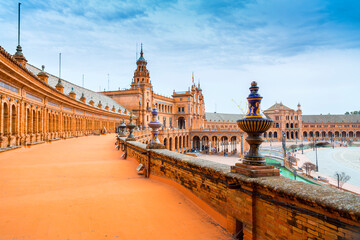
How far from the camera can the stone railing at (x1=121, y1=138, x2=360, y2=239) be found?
241cm

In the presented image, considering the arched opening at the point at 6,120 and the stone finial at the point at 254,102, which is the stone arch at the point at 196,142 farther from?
the stone finial at the point at 254,102

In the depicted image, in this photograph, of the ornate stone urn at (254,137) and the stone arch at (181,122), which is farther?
the stone arch at (181,122)

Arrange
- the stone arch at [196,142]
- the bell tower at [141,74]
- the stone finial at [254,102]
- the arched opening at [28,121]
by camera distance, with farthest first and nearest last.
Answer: the stone arch at [196,142] → the bell tower at [141,74] → the arched opening at [28,121] → the stone finial at [254,102]

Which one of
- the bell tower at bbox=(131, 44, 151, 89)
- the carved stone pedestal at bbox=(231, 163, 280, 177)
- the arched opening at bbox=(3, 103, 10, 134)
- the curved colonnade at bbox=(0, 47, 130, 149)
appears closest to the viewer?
the carved stone pedestal at bbox=(231, 163, 280, 177)

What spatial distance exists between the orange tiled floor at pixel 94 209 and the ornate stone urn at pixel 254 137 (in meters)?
1.40

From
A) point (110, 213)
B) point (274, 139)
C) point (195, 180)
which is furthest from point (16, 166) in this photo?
point (274, 139)

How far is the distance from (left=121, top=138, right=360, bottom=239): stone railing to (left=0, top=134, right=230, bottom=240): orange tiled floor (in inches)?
17.4

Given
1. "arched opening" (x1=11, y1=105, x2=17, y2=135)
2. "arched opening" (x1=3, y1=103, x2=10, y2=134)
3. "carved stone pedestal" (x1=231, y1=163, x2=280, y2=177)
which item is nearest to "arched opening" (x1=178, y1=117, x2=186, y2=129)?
"arched opening" (x1=11, y1=105, x2=17, y2=135)

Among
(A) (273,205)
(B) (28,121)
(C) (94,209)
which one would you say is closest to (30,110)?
(B) (28,121)

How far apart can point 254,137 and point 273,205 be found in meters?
1.25

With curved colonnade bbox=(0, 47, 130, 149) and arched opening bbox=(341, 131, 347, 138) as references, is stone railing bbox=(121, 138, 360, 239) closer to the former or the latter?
curved colonnade bbox=(0, 47, 130, 149)

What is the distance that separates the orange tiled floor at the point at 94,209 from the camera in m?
3.98

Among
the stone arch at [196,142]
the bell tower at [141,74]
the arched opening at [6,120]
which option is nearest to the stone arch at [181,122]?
the stone arch at [196,142]

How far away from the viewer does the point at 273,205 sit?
322cm
